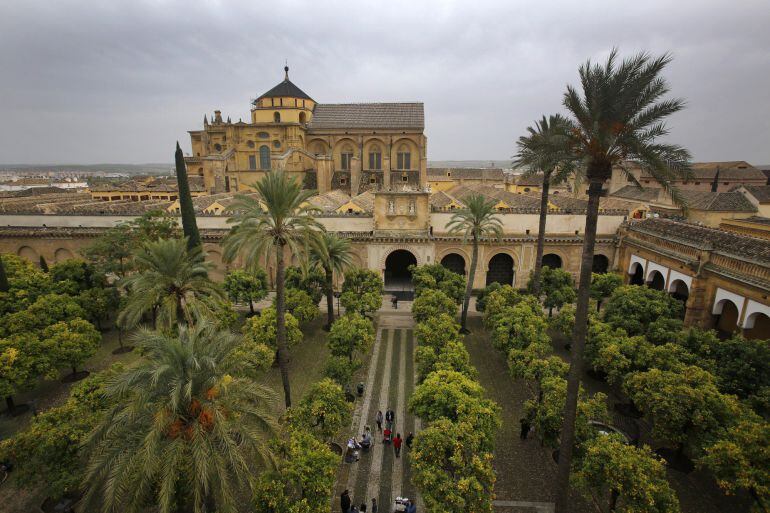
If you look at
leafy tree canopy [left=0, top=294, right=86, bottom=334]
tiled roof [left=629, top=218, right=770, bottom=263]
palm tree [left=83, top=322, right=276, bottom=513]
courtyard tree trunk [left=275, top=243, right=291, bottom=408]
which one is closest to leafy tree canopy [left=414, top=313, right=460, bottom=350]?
courtyard tree trunk [left=275, top=243, right=291, bottom=408]

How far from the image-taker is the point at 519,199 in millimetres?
39594

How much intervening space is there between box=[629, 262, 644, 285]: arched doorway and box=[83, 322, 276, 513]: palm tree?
1176 inches

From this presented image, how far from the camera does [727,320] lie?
77.3ft

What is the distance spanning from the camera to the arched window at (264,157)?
4509 cm

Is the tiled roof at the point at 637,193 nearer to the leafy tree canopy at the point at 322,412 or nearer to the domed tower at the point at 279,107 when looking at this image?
the domed tower at the point at 279,107

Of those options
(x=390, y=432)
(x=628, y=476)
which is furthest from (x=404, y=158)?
(x=628, y=476)

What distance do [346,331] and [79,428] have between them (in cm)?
952

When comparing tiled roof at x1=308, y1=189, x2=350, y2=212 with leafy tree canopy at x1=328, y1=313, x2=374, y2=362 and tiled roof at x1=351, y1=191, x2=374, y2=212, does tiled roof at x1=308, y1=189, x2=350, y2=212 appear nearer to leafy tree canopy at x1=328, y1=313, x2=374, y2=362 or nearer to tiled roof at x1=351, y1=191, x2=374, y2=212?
tiled roof at x1=351, y1=191, x2=374, y2=212

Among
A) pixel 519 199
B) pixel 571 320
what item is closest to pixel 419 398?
pixel 571 320

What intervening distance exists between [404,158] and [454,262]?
62.1 ft

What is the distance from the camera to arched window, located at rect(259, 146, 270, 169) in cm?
4509

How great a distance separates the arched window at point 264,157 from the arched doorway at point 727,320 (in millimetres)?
42191

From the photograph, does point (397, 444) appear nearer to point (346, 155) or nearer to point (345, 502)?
point (345, 502)

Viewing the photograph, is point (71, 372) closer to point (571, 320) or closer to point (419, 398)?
point (419, 398)
